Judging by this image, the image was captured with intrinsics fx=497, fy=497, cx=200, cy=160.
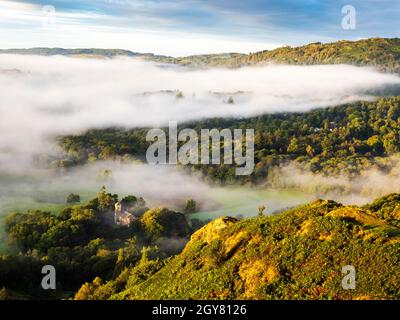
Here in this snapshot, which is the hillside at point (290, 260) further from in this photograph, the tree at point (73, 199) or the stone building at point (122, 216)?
the tree at point (73, 199)

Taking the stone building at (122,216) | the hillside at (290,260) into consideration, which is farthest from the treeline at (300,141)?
the hillside at (290,260)

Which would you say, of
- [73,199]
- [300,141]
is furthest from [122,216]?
[300,141]

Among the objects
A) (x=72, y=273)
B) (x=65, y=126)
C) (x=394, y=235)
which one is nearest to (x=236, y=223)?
(x=394, y=235)

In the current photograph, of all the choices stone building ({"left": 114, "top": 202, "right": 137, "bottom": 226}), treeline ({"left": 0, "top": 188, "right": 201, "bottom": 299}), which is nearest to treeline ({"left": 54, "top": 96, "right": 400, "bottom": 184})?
stone building ({"left": 114, "top": 202, "right": 137, "bottom": 226})

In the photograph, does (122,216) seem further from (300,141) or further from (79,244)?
(300,141)

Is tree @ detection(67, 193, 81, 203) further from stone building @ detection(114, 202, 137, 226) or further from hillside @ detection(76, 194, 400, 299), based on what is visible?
hillside @ detection(76, 194, 400, 299)

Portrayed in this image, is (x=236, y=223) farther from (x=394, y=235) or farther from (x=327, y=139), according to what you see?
(x=327, y=139)
